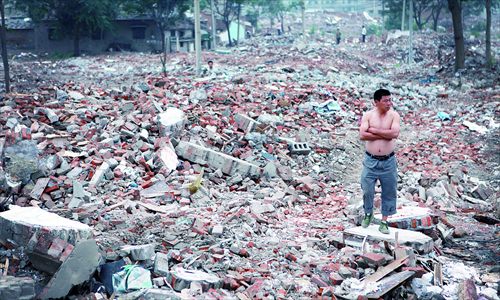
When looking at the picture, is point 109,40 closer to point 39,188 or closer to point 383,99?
point 39,188

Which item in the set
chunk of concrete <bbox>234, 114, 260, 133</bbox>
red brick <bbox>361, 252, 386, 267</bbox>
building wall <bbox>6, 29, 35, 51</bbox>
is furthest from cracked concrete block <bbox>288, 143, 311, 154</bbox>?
building wall <bbox>6, 29, 35, 51</bbox>

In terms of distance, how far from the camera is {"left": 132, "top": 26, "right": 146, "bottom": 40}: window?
3838cm

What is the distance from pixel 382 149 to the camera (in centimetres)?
508

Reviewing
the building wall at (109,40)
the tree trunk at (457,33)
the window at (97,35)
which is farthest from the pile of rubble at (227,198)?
the window at (97,35)

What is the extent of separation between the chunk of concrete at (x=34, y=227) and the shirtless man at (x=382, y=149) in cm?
277

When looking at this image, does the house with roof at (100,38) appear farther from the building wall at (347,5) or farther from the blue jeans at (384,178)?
the building wall at (347,5)

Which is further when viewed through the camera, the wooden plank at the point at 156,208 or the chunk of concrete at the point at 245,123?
the chunk of concrete at the point at 245,123

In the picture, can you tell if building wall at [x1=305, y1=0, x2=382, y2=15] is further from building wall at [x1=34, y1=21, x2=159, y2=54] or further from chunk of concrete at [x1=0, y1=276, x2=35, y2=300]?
chunk of concrete at [x1=0, y1=276, x2=35, y2=300]

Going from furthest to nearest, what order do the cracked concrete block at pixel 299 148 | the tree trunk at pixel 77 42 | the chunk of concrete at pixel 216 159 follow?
the tree trunk at pixel 77 42
the cracked concrete block at pixel 299 148
the chunk of concrete at pixel 216 159

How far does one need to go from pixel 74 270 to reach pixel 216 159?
4003 millimetres

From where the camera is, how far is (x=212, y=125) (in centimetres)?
924

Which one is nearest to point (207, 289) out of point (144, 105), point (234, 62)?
point (144, 105)

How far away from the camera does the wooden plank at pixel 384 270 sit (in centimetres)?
441

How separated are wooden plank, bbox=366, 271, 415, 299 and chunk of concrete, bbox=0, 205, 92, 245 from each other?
2.53 metres
